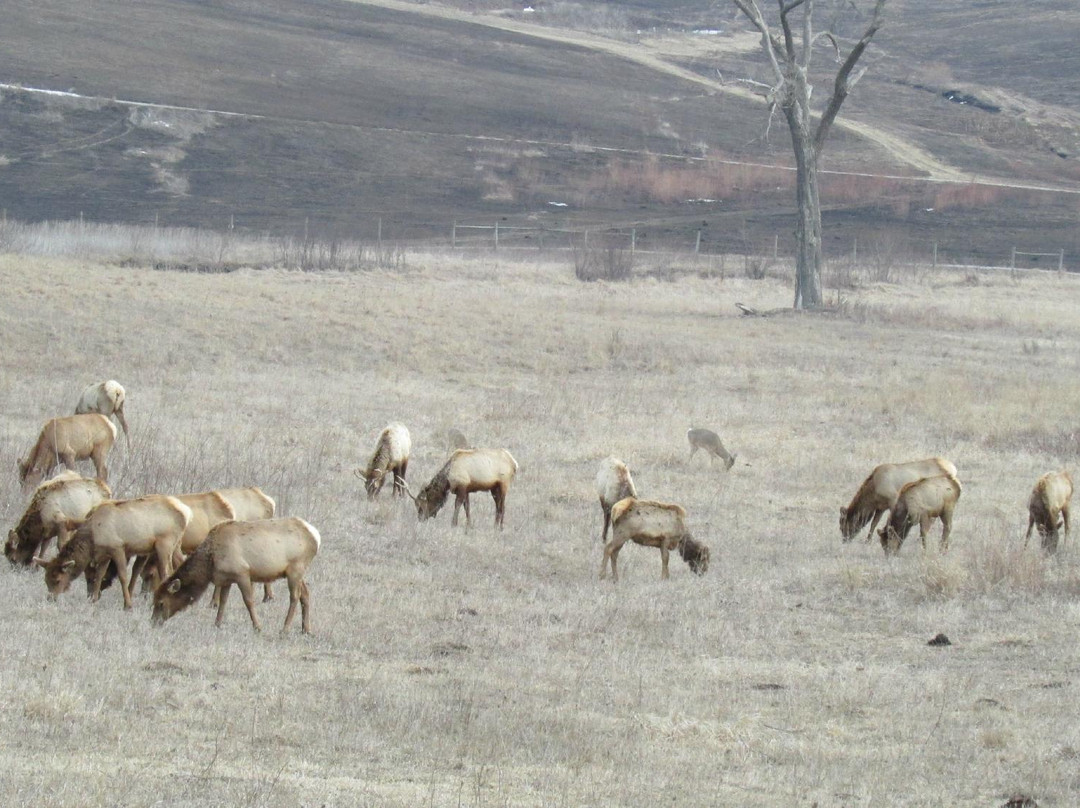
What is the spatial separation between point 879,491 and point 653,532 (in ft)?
9.99

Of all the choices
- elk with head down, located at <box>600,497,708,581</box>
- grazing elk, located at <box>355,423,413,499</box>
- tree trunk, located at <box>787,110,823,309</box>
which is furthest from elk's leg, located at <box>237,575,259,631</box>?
tree trunk, located at <box>787,110,823,309</box>

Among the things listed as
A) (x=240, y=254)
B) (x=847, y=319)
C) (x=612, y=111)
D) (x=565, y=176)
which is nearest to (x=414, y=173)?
(x=565, y=176)

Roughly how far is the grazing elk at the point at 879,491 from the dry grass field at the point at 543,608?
1.08ft

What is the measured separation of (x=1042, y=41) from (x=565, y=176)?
46.7m

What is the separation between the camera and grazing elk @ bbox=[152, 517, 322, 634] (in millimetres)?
9578

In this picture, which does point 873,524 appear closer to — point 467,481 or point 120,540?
point 467,481

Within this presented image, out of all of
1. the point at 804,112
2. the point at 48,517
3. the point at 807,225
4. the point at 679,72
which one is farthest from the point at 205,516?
the point at 679,72

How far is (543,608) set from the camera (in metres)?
11.1

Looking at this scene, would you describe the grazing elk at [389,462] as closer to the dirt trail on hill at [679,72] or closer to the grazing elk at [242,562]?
the grazing elk at [242,562]

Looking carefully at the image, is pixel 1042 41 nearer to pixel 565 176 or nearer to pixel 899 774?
pixel 565 176

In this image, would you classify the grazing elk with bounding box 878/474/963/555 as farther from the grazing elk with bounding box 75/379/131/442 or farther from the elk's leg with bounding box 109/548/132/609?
the grazing elk with bounding box 75/379/131/442

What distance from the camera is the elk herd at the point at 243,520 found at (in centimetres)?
968

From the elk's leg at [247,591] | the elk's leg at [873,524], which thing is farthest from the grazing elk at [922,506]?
the elk's leg at [247,591]

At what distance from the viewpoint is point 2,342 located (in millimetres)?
23922
